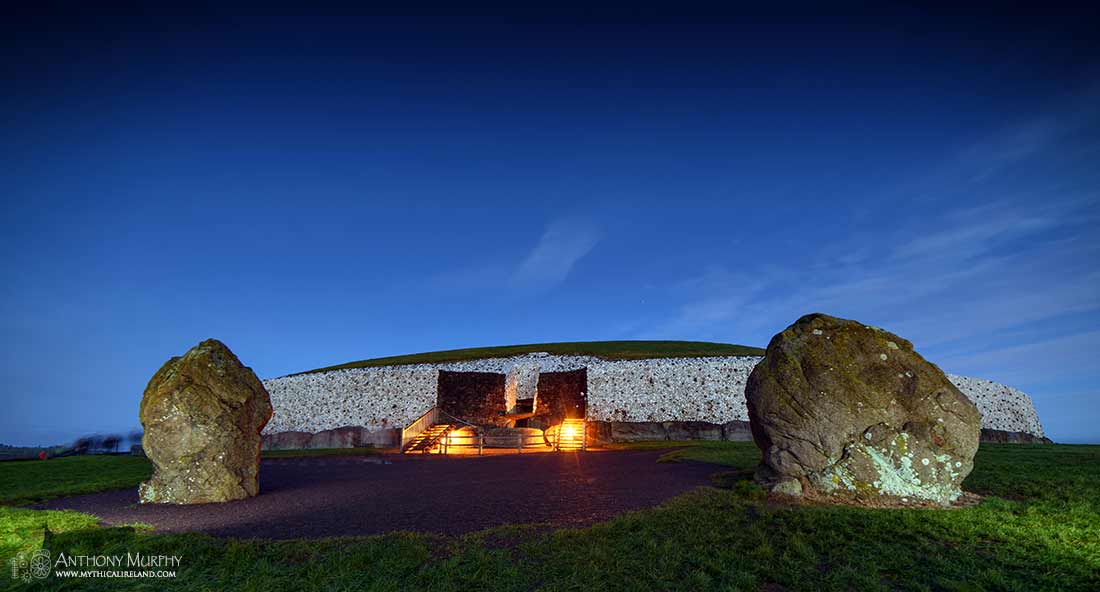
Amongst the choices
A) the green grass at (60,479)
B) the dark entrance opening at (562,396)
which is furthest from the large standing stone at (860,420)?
the dark entrance opening at (562,396)

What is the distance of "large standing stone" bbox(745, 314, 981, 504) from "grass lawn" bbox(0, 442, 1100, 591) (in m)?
0.80

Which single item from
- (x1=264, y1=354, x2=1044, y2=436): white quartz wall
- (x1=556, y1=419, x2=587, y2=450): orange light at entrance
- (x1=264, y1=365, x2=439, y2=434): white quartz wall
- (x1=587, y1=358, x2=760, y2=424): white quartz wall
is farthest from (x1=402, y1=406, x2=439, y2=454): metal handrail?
(x1=587, y1=358, x2=760, y2=424): white quartz wall

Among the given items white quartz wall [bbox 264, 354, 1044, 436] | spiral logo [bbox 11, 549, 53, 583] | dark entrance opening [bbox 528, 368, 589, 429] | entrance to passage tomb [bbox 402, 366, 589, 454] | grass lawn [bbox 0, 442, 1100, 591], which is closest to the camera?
grass lawn [bbox 0, 442, 1100, 591]

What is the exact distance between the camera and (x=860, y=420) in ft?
28.4

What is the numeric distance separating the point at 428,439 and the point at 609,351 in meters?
24.1

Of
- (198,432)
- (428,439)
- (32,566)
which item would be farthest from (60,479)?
Answer: (428,439)

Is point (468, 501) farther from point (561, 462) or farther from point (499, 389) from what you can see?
point (499, 389)

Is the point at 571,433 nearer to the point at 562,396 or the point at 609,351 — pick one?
the point at 562,396

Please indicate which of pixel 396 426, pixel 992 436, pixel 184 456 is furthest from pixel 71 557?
pixel 992 436

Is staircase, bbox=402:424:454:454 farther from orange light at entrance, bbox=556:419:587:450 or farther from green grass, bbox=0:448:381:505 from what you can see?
green grass, bbox=0:448:381:505

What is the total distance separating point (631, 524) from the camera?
23.0 feet

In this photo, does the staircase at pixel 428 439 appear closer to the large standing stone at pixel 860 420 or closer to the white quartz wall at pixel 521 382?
the white quartz wall at pixel 521 382

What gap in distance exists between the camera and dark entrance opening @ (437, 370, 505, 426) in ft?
110

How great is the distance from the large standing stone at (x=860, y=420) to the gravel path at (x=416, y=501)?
2.27 meters
